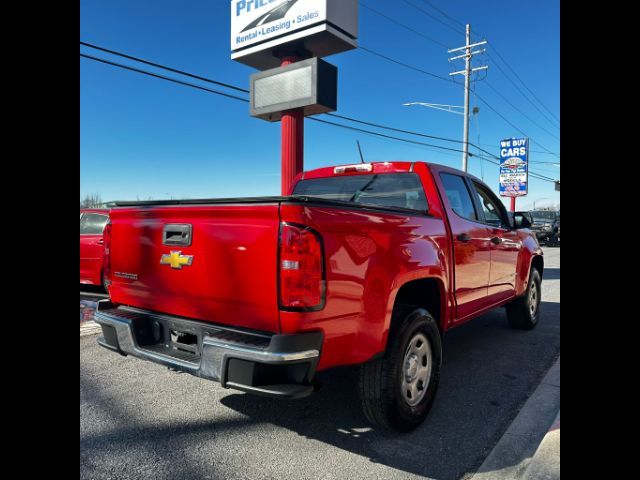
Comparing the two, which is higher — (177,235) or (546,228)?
(546,228)

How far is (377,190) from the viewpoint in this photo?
4051mm

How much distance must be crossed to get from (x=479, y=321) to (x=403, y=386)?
405cm

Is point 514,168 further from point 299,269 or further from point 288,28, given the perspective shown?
point 299,269

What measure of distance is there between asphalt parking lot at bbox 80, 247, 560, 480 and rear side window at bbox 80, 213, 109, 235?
3850mm

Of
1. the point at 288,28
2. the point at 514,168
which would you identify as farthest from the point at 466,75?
the point at 288,28

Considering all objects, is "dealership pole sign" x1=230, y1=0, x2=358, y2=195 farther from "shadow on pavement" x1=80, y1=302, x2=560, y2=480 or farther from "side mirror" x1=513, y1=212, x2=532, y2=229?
"shadow on pavement" x1=80, y1=302, x2=560, y2=480

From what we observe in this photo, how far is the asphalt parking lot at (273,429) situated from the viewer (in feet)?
8.52

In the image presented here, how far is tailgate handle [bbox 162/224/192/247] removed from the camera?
267cm

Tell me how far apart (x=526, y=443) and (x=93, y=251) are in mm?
7186

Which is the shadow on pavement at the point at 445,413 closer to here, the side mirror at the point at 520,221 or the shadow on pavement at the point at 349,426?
the shadow on pavement at the point at 349,426
